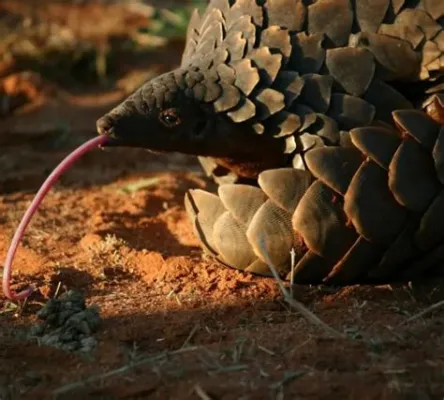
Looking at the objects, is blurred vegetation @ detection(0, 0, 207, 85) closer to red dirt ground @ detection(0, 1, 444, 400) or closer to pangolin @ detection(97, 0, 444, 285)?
red dirt ground @ detection(0, 1, 444, 400)

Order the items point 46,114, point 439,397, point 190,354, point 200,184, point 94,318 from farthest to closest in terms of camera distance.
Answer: point 46,114
point 200,184
point 94,318
point 190,354
point 439,397

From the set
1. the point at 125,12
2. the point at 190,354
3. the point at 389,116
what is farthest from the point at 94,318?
the point at 125,12

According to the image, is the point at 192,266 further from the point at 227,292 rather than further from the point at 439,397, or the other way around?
the point at 439,397

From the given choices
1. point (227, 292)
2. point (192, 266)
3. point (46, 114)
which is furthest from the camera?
point (46, 114)

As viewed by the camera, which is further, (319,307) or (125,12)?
(125,12)

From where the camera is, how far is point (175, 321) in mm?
3633

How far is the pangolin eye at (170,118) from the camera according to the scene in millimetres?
3988

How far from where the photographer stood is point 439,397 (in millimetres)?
2979

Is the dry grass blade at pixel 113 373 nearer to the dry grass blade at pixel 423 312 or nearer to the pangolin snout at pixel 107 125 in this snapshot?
the dry grass blade at pixel 423 312

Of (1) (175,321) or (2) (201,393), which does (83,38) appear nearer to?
(1) (175,321)

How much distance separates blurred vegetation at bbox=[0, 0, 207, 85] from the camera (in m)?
7.82

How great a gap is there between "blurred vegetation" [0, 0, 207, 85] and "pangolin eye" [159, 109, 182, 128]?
3.80 metres

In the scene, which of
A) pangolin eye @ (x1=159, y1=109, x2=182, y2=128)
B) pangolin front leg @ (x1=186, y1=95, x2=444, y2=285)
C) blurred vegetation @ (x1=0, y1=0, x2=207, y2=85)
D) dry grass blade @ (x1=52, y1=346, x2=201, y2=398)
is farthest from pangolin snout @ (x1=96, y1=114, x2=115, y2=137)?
blurred vegetation @ (x1=0, y1=0, x2=207, y2=85)

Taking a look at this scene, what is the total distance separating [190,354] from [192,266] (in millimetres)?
955
